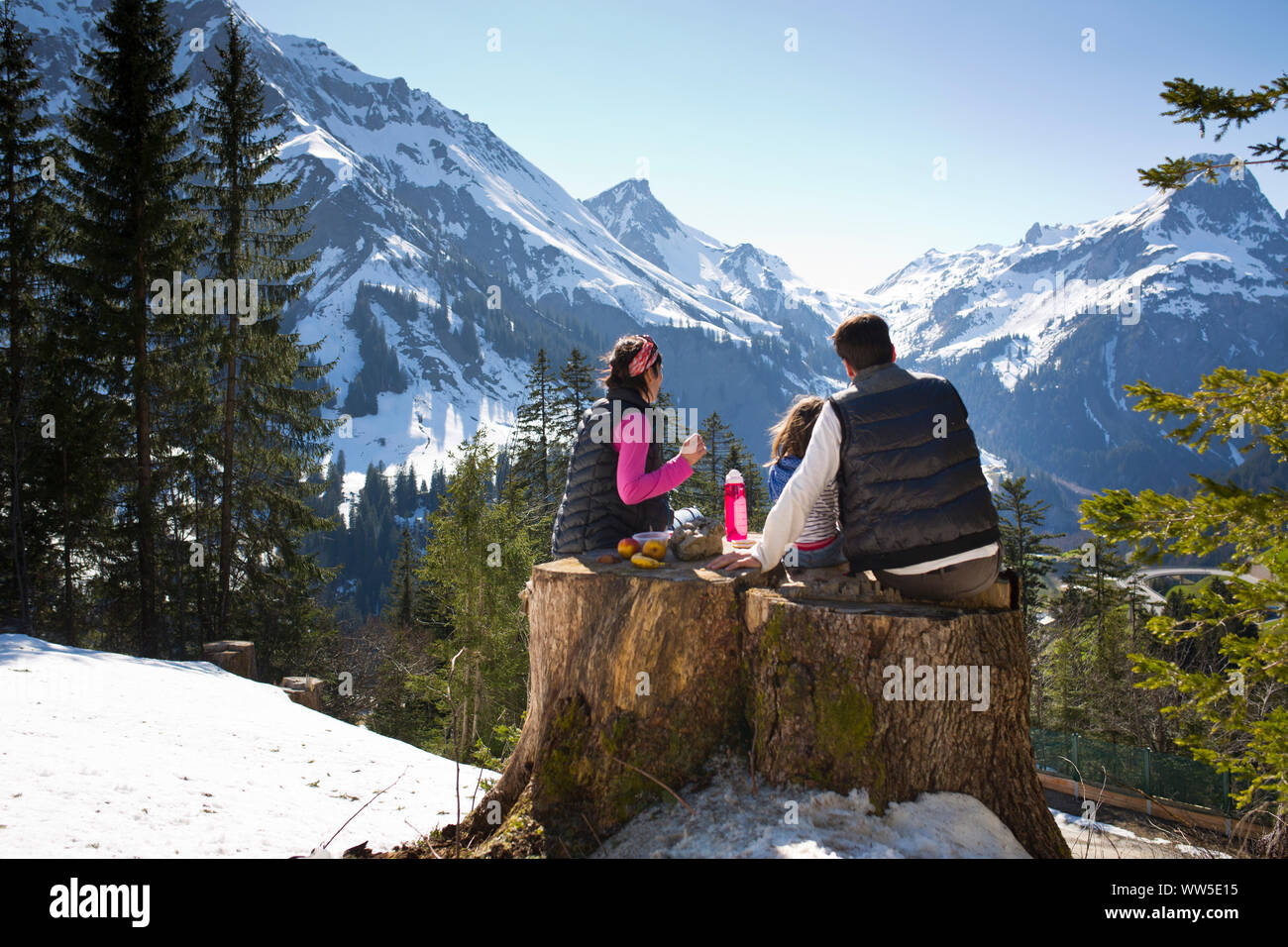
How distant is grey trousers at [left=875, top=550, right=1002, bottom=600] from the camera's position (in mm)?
3461

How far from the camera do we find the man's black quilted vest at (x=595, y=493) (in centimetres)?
464

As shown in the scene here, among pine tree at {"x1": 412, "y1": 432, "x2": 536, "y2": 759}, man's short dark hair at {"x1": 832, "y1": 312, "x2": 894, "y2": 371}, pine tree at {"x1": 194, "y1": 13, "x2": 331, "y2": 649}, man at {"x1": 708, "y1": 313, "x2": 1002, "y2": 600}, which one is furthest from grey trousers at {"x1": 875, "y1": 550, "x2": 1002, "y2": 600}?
pine tree at {"x1": 194, "y1": 13, "x2": 331, "y2": 649}

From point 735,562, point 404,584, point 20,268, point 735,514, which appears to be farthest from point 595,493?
point 404,584

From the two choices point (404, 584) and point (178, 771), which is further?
point (404, 584)

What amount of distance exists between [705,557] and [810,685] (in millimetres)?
1200

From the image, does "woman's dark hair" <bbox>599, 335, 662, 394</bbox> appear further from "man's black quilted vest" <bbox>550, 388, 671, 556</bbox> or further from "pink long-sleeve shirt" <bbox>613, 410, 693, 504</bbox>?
"pink long-sleeve shirt" <bbox>613, 410, 693, 504</bbox>

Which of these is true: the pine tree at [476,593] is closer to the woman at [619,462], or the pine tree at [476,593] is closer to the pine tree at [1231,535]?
the woman at [619,462]

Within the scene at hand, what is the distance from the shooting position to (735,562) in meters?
3.91

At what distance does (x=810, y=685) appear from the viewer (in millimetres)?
3416

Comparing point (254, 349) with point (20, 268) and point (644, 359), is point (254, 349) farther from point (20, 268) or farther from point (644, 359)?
point (644, 359)

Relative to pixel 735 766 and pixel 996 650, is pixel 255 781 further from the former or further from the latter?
pixel 996 650

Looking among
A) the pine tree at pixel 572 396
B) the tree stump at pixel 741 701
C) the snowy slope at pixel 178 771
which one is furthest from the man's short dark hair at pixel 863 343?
the pine tree at pixel 572 396

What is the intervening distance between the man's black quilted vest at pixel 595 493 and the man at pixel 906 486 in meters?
1.37

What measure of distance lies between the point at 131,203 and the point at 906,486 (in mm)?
19016
